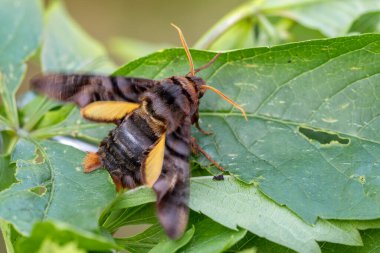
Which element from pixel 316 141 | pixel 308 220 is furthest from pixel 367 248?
pixel 316 141

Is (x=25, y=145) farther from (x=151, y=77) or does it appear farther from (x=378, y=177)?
(x=378, y=177)

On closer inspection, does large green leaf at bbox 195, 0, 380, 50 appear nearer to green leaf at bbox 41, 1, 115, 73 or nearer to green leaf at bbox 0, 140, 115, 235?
green leaf at bbox 41, 1, 115, 73

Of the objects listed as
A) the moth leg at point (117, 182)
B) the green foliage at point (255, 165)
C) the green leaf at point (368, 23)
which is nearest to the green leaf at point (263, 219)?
the green foliage at point (255, 165)

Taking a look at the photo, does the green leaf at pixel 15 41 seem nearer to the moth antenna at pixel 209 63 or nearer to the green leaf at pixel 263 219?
the moth antenna at pixel 209 63

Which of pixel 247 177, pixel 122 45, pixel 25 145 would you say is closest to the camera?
pixel 247 177

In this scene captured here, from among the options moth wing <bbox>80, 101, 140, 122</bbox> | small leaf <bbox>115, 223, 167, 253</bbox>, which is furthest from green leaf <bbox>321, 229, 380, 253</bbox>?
moth wing <bbox>80, 101, 140, 122</bbox>

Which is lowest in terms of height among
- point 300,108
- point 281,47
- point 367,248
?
point 367,248

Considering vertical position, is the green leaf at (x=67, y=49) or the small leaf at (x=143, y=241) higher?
the small leaf at (x=143, y=241)
